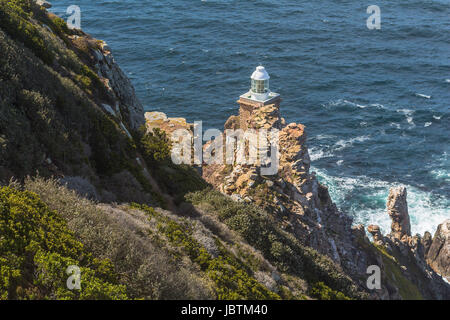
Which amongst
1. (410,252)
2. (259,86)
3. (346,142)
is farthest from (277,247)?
(346,142)

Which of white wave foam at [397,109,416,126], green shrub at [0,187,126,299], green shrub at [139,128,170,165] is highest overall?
green shrub at [0,187,126,299]

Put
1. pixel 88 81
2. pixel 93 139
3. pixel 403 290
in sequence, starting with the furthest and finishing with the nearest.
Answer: pixel 403 290 → pixel 88 81 → pixel 93 139

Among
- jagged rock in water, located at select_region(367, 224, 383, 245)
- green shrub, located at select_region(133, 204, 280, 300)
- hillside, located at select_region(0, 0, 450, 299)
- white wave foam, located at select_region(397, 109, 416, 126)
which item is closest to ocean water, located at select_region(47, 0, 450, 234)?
white wave foam, located at select_region(397, 109, 416, 126)

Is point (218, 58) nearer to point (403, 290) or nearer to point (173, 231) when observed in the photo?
point (403, 290)

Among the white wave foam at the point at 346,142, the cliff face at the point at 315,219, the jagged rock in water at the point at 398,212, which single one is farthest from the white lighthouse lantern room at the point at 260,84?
the white wave foam at the point at 346,142

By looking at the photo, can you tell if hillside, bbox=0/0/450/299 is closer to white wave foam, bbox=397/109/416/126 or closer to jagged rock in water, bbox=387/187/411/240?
jagged rock in water, bbox=387/187/411/240

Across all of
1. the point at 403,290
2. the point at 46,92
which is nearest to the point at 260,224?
the point at 46,92
